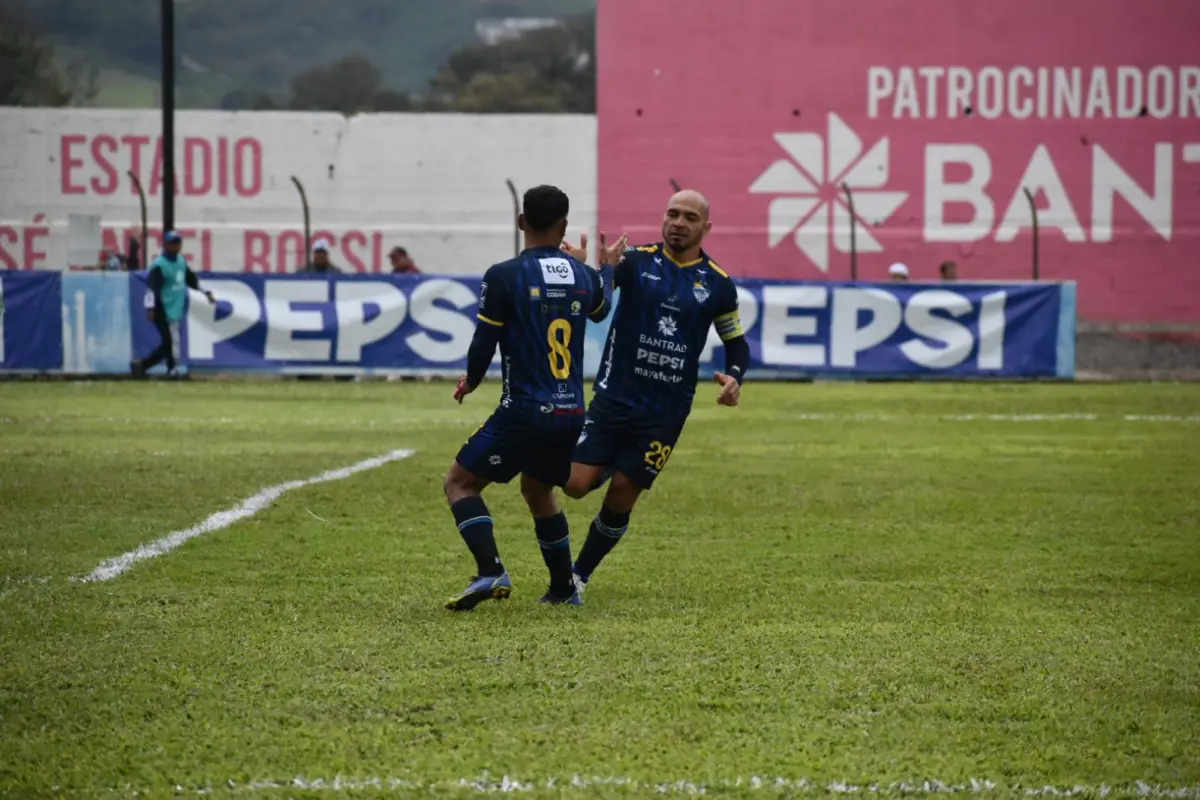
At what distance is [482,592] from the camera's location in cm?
675

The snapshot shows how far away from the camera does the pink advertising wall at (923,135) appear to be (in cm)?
3170

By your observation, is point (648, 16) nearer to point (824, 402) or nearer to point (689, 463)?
point (824, 402)

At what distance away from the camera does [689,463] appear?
43.7 ft

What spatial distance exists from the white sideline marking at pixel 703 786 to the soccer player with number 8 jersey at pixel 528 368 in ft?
8.04

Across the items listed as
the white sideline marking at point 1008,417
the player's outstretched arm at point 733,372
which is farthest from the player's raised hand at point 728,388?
the white sideline marking at point 1008,417

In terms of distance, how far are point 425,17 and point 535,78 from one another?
10.4 ft

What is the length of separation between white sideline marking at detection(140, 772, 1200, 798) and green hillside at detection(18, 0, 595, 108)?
3068cm

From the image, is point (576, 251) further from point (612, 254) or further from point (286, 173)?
point (286, 173)

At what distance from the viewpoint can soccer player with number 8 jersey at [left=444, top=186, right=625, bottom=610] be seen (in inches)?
267

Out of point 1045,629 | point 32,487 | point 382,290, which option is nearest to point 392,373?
point 382,290

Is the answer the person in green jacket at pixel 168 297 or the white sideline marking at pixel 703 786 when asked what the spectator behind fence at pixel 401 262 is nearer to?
the person in green jacket at pixel 168 297

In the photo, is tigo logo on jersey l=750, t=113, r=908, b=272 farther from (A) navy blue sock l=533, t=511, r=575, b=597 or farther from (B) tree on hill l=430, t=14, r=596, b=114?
(A) navy blue sock l=533, t=511, r=575, b=597

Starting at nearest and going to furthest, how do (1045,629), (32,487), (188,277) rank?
(1045,629), (32,487), (188,277)

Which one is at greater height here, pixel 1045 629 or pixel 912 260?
pixel 912 260
